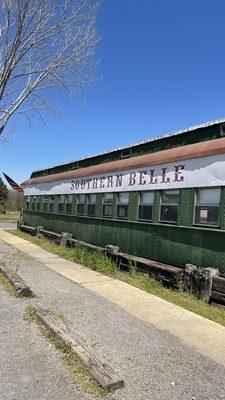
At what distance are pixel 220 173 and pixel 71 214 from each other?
8.84 meters

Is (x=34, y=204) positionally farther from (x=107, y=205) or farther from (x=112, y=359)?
(x=112, y=359)

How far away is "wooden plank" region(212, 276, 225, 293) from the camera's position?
745 centimetres

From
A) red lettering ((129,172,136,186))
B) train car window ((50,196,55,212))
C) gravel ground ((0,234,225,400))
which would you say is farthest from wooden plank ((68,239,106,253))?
gravel ground ((0,234,225,400))

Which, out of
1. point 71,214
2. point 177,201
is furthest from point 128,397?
point 71,214

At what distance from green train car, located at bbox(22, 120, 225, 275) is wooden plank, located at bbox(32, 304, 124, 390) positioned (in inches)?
142

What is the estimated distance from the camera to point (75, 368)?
4.38m

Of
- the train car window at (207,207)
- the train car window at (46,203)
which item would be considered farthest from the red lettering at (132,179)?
the train car window at (46,203)

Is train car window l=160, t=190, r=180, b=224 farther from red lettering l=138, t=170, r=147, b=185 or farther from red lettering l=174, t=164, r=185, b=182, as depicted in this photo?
red lettering l=138, t=170, r=147, b=185

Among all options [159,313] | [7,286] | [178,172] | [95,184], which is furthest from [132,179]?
[159,313]

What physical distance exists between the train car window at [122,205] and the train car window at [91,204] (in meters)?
1.90

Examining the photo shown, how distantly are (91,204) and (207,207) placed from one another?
20.6 ft

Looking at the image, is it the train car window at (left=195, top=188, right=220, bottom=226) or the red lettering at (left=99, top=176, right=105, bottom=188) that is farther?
the red lettering at (left=99, top=176, right=105, bottom=188)

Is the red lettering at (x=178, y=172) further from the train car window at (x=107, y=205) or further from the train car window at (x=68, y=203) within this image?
the train car window at (x=68, y=203)

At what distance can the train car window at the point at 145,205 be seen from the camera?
10375mm
